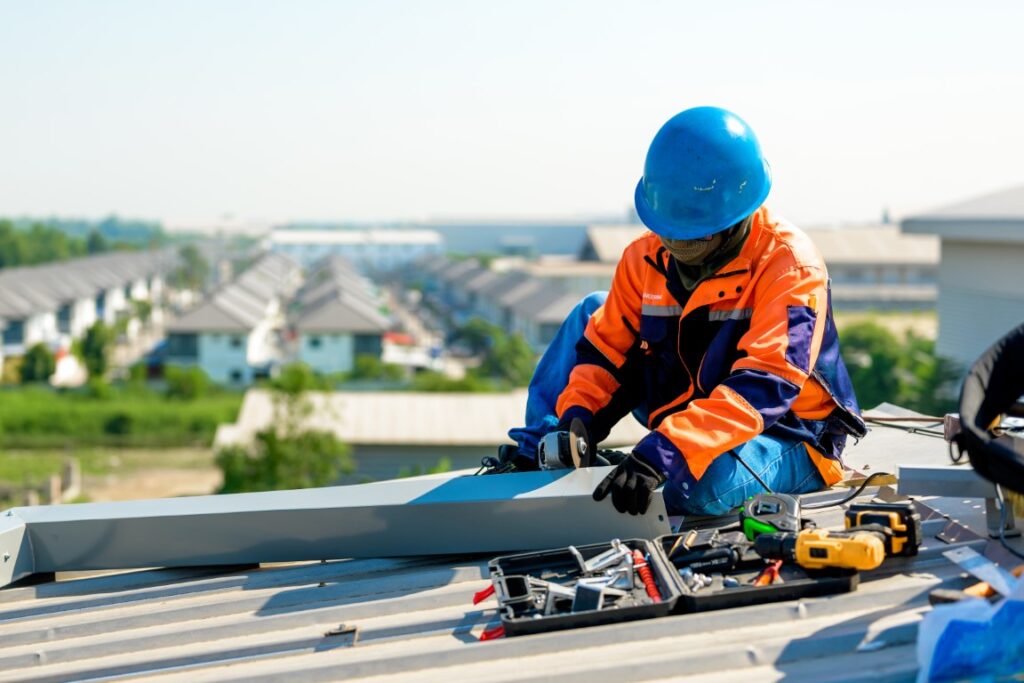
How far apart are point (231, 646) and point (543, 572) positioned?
76 centimetres

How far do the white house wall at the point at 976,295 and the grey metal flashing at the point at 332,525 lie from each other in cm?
1106

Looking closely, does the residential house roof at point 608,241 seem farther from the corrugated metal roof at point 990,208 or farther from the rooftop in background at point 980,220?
the rooftop in background at point 980,220

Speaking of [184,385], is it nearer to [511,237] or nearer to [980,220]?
[980,220]

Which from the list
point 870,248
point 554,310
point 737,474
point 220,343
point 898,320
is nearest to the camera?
point 737,474

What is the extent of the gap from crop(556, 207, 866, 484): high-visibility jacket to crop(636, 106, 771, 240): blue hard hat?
0.54 feet

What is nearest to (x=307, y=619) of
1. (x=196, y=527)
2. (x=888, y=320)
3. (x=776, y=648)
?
(x=196, y=527)

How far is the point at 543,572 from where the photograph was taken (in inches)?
109

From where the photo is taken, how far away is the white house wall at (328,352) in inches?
1574

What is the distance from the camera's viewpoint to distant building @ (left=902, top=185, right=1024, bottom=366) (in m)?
13.0

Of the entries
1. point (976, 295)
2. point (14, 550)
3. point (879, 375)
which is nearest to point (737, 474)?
point (14, 550)

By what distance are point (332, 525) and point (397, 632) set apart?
Answer: 0.58m

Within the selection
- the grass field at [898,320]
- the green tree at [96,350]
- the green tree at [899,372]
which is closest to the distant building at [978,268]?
the green tree at [899,372]

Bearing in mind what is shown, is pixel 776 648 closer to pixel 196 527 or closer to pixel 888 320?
pixel 196 527

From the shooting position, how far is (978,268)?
13.8m
